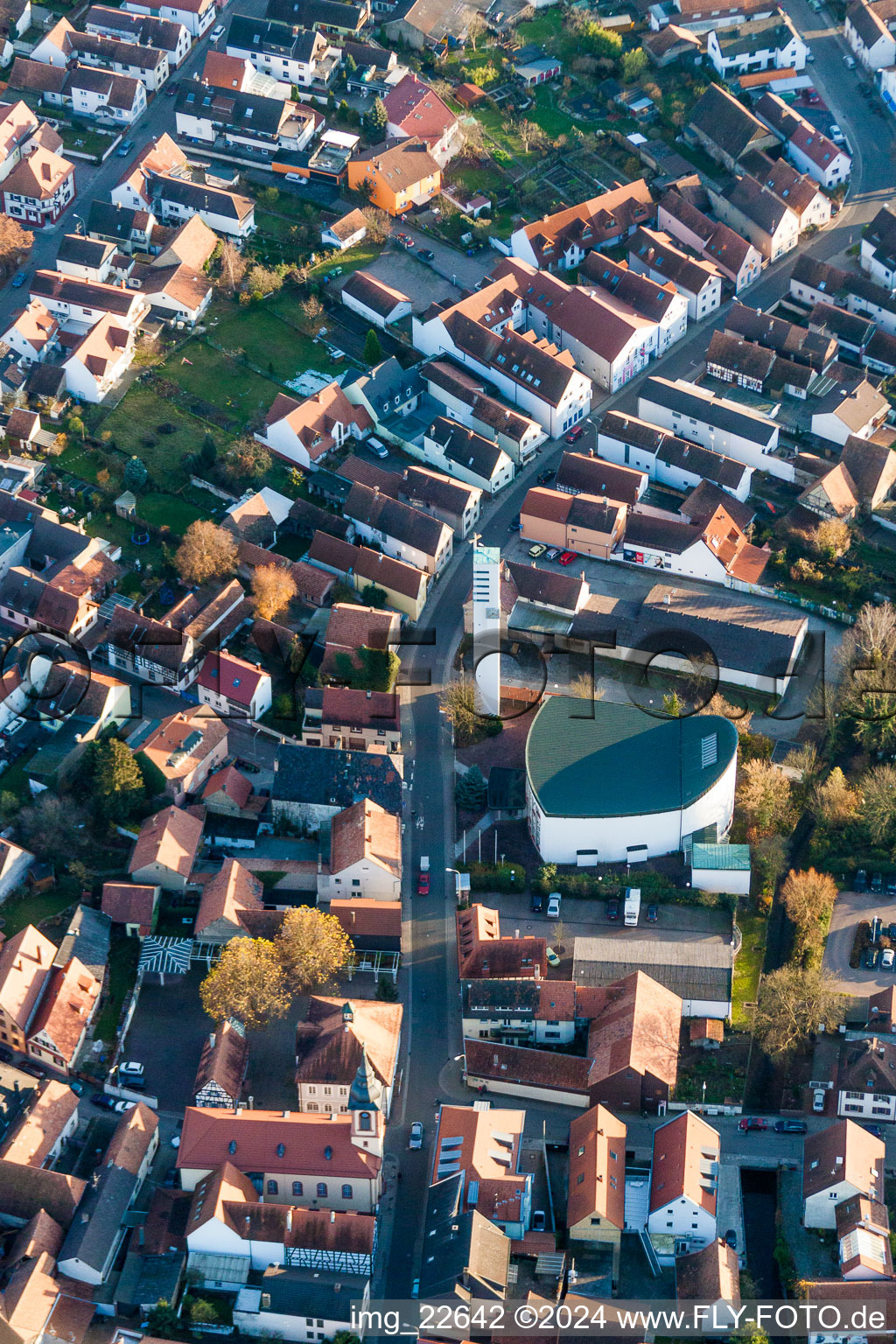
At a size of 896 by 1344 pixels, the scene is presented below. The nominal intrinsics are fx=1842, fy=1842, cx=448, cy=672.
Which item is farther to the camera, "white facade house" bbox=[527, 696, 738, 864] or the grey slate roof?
the grey slate roof

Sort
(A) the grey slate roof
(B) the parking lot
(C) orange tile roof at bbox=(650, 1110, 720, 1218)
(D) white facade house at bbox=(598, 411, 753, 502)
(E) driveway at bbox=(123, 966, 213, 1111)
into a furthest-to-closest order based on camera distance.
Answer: (D) white facade house at bbox=(598, 411, 753, 502) < (A) the grey slate roof < (B) the parking lot < (E) driveway at bbox=(123, 966, 213, 1111) < (C) orange tile roof at bbox=(650, 1110, 720, 1218)

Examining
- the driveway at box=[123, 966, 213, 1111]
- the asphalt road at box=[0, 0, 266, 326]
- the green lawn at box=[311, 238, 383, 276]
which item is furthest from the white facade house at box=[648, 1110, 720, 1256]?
the asphalt road at box=[0, 0, 266, 326]

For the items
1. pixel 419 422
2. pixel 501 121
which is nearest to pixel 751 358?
pixel 419 422

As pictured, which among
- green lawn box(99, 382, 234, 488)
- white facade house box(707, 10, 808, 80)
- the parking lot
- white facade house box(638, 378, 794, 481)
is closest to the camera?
the parking lot

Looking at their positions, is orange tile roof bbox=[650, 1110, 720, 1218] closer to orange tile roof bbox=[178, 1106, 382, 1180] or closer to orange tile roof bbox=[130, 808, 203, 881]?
orange tile roof bbox=[178, 1106, 382, 1180]

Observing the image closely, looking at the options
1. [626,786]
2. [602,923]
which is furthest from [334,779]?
[602,923]

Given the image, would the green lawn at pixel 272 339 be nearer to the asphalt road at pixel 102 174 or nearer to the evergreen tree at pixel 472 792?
the asphalt road at pixel 102 174
